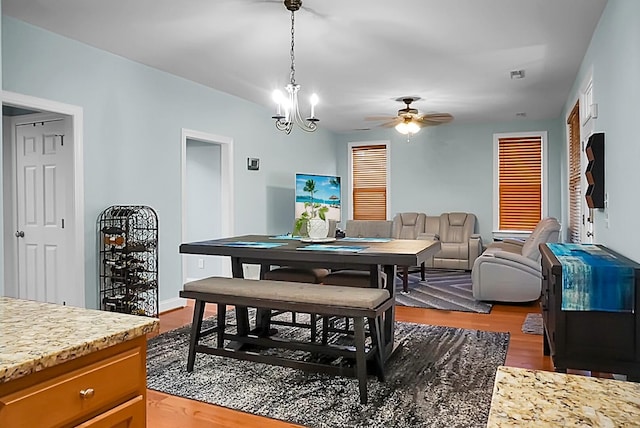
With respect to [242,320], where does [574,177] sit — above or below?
above

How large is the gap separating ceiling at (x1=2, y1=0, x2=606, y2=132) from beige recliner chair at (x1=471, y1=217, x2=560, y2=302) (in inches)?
75.3

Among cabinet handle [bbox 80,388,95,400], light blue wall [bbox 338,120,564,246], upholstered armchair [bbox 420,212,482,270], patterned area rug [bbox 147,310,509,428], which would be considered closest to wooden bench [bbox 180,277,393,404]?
patterned area rug [bbox 147,310,509,428]

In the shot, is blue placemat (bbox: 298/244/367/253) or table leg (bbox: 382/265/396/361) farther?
table leg (bbox: 382/265/396/361)

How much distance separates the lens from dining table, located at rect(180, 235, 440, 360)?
10.1 feet

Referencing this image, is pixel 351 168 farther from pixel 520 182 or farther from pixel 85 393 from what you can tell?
pixel 85 393

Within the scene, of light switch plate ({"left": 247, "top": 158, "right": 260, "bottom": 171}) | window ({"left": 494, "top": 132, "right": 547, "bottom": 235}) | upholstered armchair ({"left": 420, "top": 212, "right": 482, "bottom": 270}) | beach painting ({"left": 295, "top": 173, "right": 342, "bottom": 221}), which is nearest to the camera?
light switch plate ({"left": 247, "top": 158, "right": 260, "bottom": 171})

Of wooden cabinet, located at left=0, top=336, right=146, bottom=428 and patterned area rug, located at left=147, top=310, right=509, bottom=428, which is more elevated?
wooden cabinet, located at left=0, top=336, right=146, bottom=428

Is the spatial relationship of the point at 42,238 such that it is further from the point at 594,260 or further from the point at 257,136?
the point at 594,260

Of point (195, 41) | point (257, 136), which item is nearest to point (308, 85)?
point (257, 136)

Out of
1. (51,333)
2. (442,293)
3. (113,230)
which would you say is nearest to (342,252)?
(51,333)

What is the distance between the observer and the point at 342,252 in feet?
10.4

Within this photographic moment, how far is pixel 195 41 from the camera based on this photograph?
4.13 meters

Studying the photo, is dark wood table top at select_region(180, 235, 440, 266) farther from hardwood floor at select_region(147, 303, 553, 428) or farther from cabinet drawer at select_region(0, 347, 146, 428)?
cabinet drawer at select_region(0, 347, 146, 428)

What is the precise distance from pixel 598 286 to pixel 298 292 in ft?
5.48
